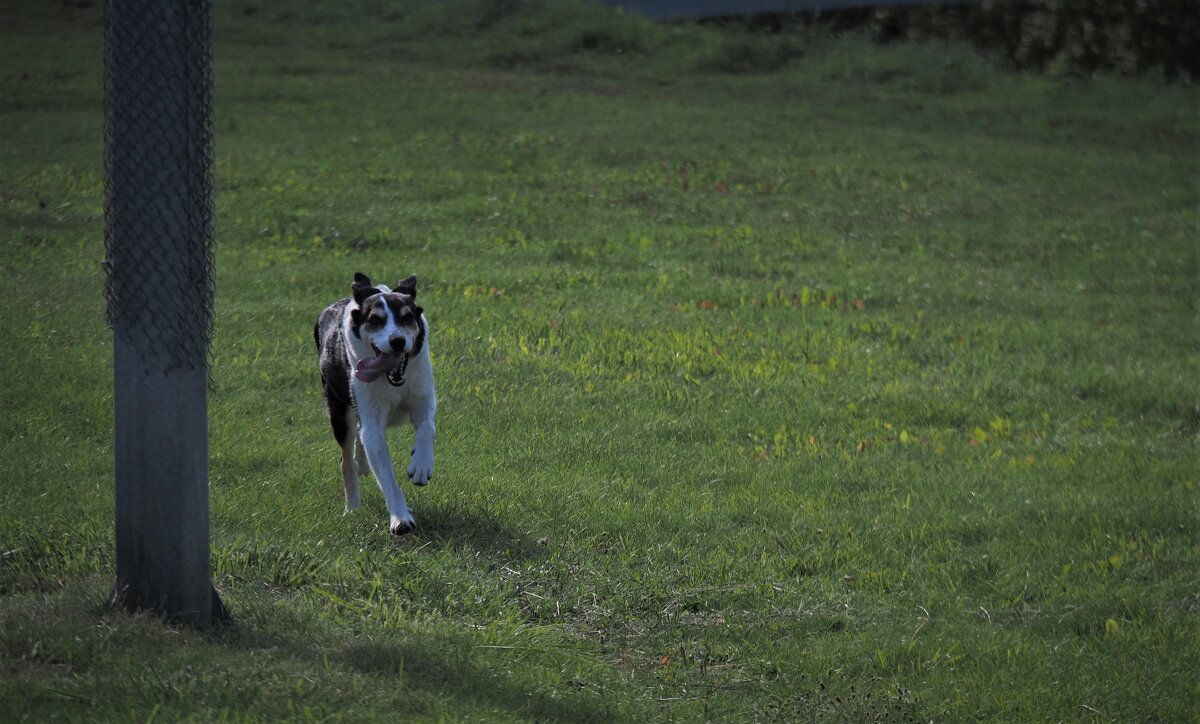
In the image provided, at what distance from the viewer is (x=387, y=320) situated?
7.40 meters

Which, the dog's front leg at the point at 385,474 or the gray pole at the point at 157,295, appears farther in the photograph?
the dog's front leg at the point at 385,474

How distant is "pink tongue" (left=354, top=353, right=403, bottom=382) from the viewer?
7430mm

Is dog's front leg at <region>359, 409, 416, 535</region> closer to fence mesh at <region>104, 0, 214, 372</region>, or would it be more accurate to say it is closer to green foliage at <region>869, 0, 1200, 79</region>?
fence mesh at <region>104, 0, 214, 372</region>

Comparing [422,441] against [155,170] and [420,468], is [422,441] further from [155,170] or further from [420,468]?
[155,170]

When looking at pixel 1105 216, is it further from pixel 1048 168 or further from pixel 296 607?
pixel 296 607

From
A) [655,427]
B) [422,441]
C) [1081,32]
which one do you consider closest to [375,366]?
[422,441]

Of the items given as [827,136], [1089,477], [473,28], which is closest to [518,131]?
[827,136]

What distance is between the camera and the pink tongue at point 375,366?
24.4ft

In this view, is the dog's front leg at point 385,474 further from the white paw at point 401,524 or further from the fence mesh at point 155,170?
the fence mesh at point 155,170

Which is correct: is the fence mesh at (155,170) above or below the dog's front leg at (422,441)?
above

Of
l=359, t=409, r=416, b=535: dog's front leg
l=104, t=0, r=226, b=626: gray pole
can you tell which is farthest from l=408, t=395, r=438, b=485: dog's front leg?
l=104, t=0, r=226, b=626: gray pole

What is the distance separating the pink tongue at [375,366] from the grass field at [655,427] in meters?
0.87

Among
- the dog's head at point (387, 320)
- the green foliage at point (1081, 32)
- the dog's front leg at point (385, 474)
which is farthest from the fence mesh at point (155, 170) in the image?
the green foliage at point (1081, 32)

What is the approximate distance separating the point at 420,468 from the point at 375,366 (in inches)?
23.9
